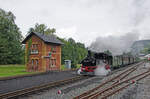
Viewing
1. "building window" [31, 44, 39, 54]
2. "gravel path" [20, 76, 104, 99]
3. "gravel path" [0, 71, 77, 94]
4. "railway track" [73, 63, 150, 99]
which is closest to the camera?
"railway track" [73, 63, 150, 99]

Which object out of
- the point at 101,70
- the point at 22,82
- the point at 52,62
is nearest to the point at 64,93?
the point at 22,82

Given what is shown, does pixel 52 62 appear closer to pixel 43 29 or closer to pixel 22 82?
pixel 22 82

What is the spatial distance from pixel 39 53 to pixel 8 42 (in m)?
19.5

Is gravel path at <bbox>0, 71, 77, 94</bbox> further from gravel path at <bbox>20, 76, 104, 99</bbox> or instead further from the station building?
the station building

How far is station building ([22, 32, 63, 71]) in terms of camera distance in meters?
28.3

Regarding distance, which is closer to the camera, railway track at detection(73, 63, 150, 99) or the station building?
railway track at detection(73, 63, 150, 99)

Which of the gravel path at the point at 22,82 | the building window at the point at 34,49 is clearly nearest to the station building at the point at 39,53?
the building window at the point at 34,49

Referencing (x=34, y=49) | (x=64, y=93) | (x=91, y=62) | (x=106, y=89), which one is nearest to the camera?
(x=64, y=93)

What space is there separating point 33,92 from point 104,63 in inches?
443

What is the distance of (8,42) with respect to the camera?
44000 mm

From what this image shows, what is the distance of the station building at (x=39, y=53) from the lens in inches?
1113

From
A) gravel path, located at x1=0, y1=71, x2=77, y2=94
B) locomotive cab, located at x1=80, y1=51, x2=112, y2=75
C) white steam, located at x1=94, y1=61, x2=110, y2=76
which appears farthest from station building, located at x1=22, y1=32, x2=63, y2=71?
white steam, located at x1=94, y1=61, x2=110, y2=76

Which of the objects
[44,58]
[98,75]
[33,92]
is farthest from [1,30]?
[33,92]

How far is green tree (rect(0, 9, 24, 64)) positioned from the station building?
1534 centimetres
